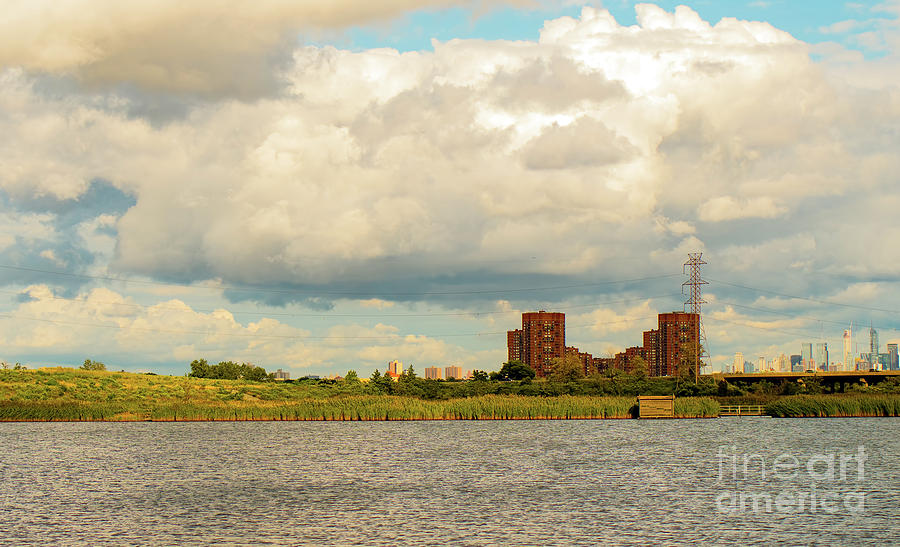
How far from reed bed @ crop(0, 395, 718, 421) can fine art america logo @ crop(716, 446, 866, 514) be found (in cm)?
3988

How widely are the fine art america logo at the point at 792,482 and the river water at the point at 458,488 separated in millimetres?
177

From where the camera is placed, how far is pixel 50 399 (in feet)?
432

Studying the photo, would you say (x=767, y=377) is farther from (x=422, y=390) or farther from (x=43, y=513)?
(x=43, y=513)

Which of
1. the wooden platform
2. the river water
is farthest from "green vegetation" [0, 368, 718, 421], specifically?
the river water

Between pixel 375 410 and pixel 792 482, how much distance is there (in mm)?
67208

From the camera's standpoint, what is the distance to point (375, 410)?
11262cm

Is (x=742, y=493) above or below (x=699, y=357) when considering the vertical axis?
below

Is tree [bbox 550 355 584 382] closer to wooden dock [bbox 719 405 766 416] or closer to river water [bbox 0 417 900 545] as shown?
wooden dock [bbox 719 405 766 416]

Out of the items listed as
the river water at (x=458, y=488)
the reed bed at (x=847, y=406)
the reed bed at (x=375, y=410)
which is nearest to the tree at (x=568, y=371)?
the reed bed at (x=375, y=410)

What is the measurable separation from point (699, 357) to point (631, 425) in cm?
6564

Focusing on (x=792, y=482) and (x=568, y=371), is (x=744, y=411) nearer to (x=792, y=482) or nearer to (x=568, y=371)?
(x=568, y=371)

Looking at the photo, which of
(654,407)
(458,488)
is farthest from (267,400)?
(458,488)

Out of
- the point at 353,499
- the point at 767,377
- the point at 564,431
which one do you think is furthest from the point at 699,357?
the point at 353,499

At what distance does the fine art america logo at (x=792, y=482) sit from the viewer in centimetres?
4381
